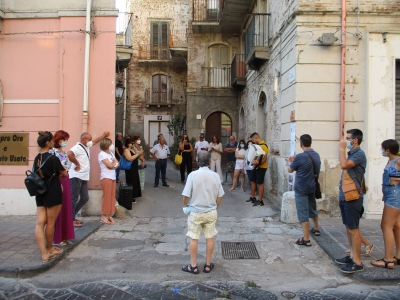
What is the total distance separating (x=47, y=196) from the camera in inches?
208

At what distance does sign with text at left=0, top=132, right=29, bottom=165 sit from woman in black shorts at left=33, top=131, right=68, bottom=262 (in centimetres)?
337

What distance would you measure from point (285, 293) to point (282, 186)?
474 cm

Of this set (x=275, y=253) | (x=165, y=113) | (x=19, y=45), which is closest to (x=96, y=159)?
(x=19, y=45)

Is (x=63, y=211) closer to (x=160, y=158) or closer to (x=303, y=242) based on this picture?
(x=303, y=242)

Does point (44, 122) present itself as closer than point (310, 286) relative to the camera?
No

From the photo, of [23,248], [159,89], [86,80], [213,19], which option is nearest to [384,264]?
[23,248]

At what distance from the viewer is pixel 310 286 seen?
480 cm

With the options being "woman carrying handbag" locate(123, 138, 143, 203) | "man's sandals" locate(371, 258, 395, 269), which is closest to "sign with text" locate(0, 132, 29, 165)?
"woman carrying handbag" locate(123, 138, 143, 203)

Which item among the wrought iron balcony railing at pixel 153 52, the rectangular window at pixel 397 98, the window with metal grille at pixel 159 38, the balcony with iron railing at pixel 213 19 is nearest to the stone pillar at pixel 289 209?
the rectangular window at pixel 397 98

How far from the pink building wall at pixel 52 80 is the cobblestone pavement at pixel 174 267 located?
76.0 inches

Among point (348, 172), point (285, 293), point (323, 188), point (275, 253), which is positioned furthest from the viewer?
point (323, 188)

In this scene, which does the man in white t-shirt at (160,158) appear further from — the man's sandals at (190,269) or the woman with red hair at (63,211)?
the man's sandals at (190,269)

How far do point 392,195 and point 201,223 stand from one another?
8.34 ft

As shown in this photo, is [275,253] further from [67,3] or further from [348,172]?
[67,3]
